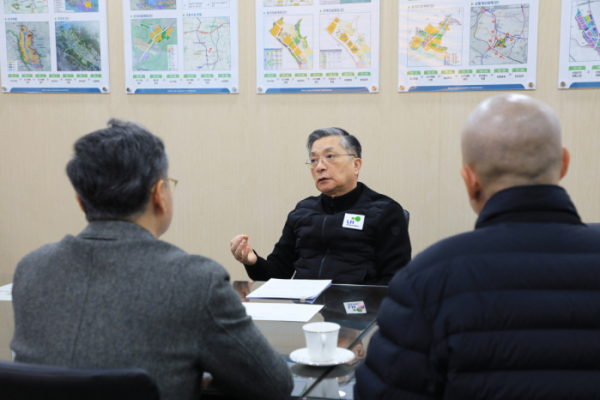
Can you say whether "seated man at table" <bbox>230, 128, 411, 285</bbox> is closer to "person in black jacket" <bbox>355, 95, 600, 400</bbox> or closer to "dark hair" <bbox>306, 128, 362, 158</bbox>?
"dark hair" <bbox>306, 128, 362, 158</bbox>

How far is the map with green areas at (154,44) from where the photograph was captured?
135 inches

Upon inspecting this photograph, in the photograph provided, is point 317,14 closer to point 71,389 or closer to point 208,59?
point 208,59

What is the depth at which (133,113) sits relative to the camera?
359cm

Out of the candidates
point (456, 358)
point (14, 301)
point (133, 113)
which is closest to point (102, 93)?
point (133, 113)

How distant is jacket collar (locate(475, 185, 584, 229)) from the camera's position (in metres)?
1.05

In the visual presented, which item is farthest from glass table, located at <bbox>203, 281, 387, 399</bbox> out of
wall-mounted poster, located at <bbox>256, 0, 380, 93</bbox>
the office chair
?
wall-mounted poster, located at <bbox>256, 0, 380, 93</bbox>

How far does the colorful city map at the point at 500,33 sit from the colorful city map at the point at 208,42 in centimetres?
145

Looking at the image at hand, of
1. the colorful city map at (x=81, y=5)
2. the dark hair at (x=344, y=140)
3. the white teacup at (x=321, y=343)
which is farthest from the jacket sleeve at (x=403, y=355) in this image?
the colorful city map at (x=81, y=5)

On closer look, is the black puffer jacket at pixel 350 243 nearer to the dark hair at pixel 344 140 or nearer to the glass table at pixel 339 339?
the dark hair at pixel 344 140

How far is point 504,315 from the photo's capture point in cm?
96

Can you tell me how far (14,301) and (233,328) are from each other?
47 cm

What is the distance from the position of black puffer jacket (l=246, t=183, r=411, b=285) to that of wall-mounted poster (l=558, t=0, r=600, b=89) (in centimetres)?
128

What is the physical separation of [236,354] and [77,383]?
0.30m

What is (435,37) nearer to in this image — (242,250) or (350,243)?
(350,243)
